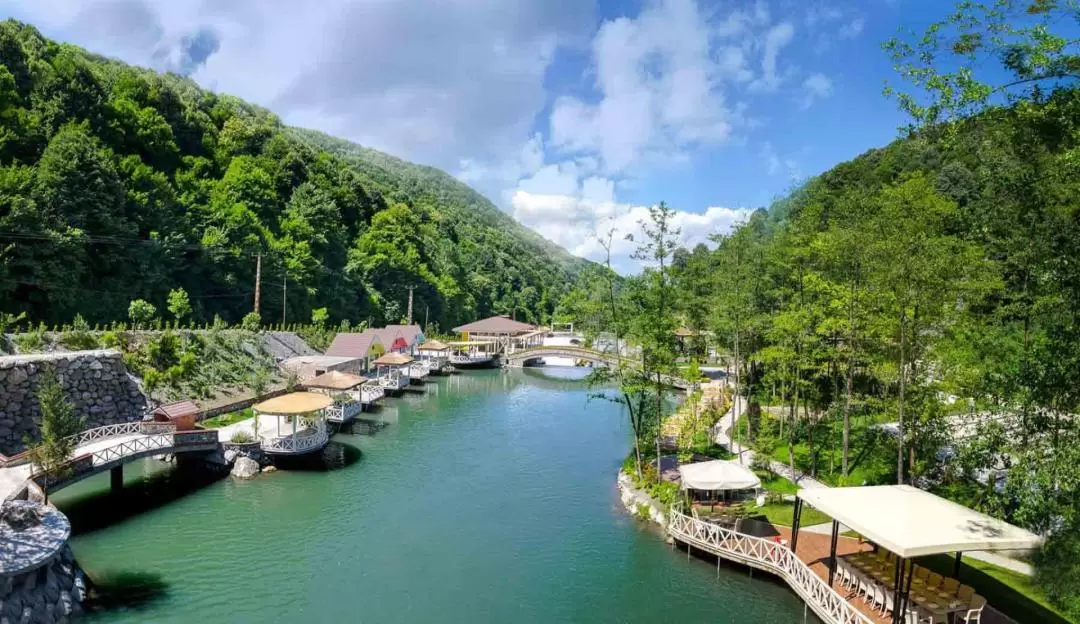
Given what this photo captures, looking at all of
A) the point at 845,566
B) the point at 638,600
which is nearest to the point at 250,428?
the point at 638,600

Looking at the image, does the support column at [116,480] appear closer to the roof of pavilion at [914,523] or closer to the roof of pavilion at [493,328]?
the roof of pavilion at [914,523]

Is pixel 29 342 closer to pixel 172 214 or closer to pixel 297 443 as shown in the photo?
pixel 297 443

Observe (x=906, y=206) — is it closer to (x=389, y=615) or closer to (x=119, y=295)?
(x=389, y=615)

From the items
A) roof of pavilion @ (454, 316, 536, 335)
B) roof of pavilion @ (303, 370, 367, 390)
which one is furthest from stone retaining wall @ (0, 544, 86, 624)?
roof of pavilion @ (454, 316, 536, 335)

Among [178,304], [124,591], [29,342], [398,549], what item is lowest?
[398,549]

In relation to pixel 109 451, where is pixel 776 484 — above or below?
below

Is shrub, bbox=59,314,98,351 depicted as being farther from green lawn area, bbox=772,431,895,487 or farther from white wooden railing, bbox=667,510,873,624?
green lawn area, bbox=772,431,895,487

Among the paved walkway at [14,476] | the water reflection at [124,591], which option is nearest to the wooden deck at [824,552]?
the water reflection at [124,591]

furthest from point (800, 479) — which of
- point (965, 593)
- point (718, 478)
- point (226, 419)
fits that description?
point (226, 419)
